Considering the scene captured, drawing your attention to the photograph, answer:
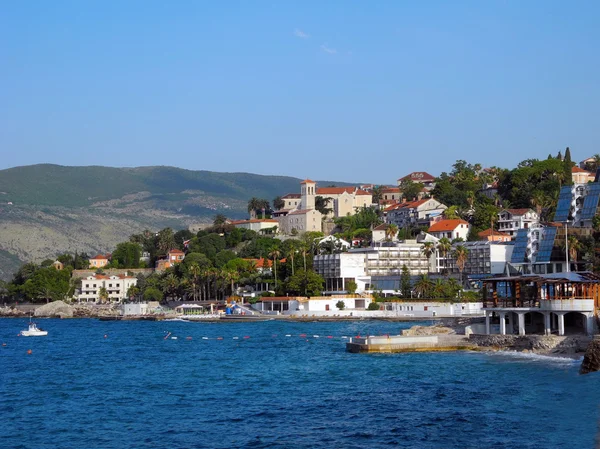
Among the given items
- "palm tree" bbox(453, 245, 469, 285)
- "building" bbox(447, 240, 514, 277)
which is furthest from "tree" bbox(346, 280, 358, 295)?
"building" bbox(447, 240, 514, 277)

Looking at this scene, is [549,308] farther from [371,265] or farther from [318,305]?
[371,265]

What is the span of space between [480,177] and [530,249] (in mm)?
60512

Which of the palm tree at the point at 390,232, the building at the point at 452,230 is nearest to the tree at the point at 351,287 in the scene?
the palm tree at the point at 390,232

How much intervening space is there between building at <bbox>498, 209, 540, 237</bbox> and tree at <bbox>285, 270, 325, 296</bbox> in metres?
34.7

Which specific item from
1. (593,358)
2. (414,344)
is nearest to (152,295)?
(414,344)

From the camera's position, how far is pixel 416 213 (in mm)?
150875

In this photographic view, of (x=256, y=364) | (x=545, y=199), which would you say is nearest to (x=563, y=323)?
Result: (x=256, y=364)

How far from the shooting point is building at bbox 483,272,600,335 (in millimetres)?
50156

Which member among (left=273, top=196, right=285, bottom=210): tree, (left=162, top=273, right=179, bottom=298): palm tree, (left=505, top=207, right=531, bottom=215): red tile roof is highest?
(left=273, top=196, right=285, bottom=210): tree

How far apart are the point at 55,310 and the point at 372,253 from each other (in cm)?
5089

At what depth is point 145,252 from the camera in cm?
19400

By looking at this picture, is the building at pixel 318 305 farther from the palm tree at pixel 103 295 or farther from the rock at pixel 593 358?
the rock at pixel 593 358

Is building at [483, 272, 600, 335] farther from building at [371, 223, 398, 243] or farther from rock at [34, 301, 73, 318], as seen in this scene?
rock at [34, 301, 73, 318]

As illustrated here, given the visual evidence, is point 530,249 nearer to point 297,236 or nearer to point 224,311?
point 224,311
